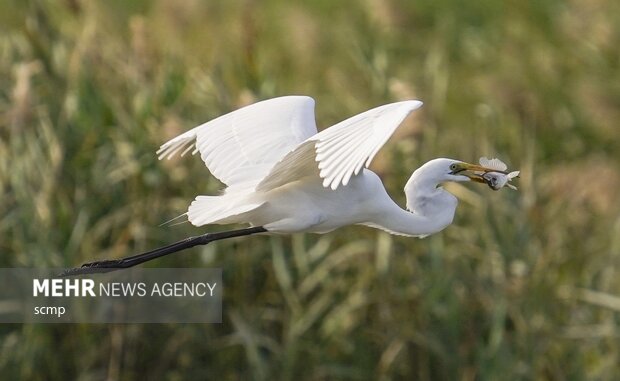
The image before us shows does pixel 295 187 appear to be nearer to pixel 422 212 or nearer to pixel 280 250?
pixel 422 212

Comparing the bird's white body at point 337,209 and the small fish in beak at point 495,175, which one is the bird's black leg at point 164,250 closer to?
the bird's white body at point 337,209

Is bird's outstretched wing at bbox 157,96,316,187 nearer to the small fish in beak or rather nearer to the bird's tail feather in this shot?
the bird's tail feather

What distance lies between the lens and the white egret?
159 inches

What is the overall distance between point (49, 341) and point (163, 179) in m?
0.78

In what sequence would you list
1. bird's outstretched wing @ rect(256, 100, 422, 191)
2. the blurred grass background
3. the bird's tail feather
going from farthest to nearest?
the blurred grass background < the bird's tail feather < bird's outstretched wing @ rect(256, 100, 422, 191)

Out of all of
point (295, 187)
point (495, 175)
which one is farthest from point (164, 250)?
point (495, 175)

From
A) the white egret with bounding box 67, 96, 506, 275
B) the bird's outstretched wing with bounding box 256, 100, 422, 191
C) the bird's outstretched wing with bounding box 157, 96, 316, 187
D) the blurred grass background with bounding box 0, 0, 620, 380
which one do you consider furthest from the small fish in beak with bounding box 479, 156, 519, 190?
the blurred grass background with bounding box 0, 0, 620, 380

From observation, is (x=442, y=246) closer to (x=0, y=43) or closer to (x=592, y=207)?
(x=592, y=207)

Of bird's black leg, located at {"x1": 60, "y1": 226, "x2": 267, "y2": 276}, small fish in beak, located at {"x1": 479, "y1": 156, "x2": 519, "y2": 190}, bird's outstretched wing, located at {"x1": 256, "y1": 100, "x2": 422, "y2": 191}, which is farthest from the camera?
bird's black leg, located at {"x1": 60, "y1": 226, "x2": 267, "y2": 276}

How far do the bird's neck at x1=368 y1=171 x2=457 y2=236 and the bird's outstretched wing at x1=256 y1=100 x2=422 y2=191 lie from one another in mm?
402

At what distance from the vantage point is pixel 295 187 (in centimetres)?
415

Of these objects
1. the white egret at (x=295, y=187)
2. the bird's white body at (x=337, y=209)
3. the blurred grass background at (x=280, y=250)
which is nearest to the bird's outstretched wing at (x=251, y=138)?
the white egret at (x=295, y=187)

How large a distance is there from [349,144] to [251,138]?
3.12 feet

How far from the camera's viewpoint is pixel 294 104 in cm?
462
